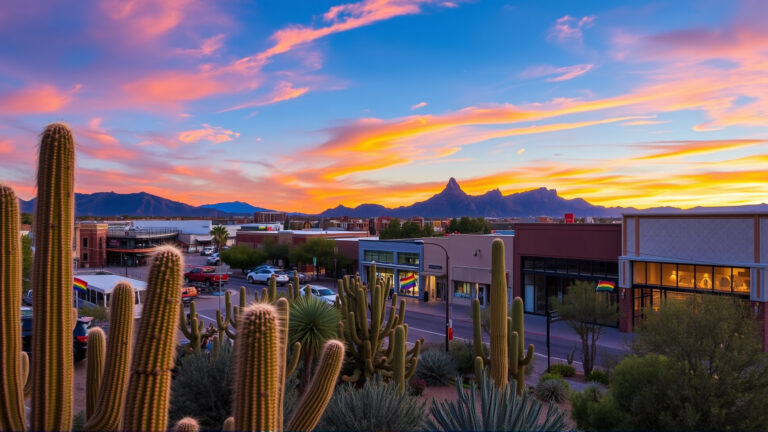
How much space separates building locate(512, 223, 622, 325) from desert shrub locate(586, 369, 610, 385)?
40.2 ft

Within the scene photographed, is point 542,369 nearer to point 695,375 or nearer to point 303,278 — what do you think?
point 695,375

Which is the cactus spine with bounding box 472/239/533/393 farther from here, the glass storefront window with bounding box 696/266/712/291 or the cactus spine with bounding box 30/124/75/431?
the glass storefront window with bounding box 696/266/712/291

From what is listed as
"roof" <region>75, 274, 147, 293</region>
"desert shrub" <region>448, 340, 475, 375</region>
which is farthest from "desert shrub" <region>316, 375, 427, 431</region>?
"roof" <region>75, 274, 147, 293</region>

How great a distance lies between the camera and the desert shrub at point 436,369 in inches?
709

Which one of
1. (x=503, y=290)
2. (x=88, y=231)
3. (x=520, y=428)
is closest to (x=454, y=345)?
(x=503, y=290)

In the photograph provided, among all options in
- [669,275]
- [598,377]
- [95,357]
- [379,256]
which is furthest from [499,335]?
[379,256]

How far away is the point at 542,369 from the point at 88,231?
7142 cm

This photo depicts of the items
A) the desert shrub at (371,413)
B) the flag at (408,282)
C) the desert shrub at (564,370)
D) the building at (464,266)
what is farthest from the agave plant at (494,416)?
the flag at (408,282)

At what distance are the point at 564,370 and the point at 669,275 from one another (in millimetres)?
13107

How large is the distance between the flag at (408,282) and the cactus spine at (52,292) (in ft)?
133

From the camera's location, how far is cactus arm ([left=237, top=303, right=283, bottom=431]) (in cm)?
440

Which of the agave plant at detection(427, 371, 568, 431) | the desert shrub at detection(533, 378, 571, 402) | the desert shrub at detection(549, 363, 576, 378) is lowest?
the desert shrub at detection(549, 363, 576, 378)

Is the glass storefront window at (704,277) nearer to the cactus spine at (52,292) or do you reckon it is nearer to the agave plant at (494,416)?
the agave plant at (494,416)

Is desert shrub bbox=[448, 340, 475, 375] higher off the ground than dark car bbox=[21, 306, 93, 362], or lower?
lower
